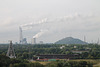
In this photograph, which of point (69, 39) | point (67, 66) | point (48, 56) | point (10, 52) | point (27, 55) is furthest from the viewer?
point (69, 39)

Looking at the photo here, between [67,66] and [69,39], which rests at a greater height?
[69,39]

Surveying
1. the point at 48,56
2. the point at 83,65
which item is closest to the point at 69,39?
the point at 48,56

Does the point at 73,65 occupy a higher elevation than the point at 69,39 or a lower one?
lower

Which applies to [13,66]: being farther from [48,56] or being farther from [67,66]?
[48,56]

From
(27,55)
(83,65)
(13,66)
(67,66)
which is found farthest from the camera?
(27,55)

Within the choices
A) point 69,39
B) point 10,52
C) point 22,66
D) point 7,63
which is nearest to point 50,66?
point 22,66

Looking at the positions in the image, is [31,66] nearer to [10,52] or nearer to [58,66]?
[58,66]

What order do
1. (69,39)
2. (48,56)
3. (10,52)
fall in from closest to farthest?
1. (10,52)
2. (48,56)
3. (69,39)

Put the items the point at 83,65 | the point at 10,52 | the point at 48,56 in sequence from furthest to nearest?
the point at 48,56 → the point at 10,52 → the point at 83,65

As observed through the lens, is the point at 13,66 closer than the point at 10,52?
Yes
